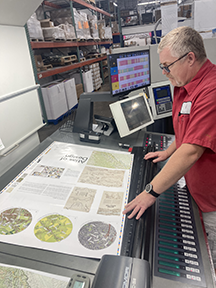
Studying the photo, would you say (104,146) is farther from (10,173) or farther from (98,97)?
(10,173)

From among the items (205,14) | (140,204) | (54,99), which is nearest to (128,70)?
(140,204)

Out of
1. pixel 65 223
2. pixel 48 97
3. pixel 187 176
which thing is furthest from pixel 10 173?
pixel 48 97

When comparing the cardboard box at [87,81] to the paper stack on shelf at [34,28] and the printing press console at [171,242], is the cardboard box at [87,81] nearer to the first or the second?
the paper stack on shelf at [34,28]

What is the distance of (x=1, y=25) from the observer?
1.15 meters

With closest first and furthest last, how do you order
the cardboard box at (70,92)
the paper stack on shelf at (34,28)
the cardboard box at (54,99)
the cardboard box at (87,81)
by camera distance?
the paper stack on shelf at (34,28) < the cardboard box at (54,99) < the cardboard box at (70,92) < the cardboard box at (87,81)

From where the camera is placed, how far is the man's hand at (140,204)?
0.83 metres

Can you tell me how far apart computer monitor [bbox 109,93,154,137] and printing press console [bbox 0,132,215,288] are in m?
0.61

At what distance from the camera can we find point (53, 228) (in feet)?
2.62

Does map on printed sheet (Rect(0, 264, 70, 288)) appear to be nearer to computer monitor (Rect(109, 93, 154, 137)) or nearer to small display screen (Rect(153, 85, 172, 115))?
computer monitor (Rect(109, 93, 154, 137))

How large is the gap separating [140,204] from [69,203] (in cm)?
32

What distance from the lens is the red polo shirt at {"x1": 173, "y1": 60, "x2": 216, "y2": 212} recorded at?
0.79 m

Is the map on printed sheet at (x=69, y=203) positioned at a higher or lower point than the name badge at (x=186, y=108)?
lower

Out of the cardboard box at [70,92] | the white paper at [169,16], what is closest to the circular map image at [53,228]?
the white paper at [169,16]

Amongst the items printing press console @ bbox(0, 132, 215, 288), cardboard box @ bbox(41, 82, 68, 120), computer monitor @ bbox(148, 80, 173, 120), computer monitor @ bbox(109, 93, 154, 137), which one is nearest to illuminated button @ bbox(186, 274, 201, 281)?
printing press console @ bbox(0, 132, 215, 288)
